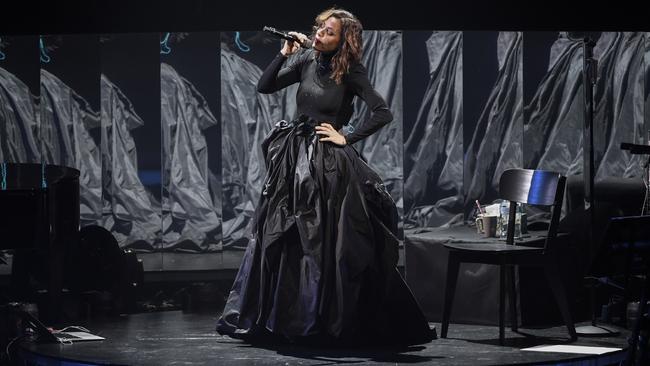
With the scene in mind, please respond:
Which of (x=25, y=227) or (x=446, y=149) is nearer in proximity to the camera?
(x=25, y=227)

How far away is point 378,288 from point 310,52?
1065 mm

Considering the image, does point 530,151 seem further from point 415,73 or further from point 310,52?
point 310,52

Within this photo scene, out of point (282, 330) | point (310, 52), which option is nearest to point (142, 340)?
point (282, 330)

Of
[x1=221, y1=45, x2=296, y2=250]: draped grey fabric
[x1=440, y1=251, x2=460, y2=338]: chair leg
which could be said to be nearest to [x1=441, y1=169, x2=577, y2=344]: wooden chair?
[x1=440, y1=251, x2=460, y2=338]: chair leg

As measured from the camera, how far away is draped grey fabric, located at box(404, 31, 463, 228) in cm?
803

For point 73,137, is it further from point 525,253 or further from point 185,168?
point 525,253

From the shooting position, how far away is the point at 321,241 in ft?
15.7

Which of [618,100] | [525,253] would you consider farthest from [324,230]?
[618,100]

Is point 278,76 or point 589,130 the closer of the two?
point 278,76

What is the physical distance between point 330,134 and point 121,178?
346cm

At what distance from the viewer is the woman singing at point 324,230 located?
4.77m

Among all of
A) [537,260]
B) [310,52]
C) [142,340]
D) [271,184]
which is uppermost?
[310,52]

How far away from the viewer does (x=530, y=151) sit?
8.05 meters

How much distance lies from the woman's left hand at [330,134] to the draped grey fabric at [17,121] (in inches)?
142
